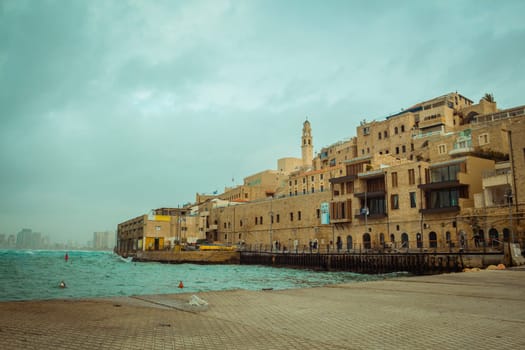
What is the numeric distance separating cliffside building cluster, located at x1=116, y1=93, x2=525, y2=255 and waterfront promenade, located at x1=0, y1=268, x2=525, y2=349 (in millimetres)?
26627

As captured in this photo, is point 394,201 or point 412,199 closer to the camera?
point 412,199

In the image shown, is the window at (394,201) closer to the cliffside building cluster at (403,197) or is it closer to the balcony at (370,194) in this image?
the cliffside building cluster at (403,197)

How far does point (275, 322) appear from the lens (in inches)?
271

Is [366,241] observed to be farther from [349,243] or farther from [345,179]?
[345,179]

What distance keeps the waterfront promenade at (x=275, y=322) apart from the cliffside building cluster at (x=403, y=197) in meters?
26.6

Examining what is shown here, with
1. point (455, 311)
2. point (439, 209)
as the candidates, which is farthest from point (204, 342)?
point (439, 209)

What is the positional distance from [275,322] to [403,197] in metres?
39.8

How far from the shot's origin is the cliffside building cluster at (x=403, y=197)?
36.7 meters

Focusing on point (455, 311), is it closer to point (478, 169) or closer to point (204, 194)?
point (478, 169)

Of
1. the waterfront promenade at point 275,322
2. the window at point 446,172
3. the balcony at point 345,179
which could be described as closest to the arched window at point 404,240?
the window at point 446,172

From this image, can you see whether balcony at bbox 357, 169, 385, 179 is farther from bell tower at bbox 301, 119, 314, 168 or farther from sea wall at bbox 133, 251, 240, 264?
bell tower at bbox 301, 119, 314, 168

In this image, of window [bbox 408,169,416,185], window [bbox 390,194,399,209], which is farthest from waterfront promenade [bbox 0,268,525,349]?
window [bbox 390,194,399,209]

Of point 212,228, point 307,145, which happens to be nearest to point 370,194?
point 212,228

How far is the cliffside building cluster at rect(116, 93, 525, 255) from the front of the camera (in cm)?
3666
